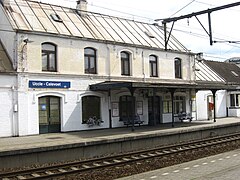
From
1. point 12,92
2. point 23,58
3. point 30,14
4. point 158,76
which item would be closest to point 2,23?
point 30,14

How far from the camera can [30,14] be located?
21.8 meters

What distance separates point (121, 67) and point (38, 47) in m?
6.52

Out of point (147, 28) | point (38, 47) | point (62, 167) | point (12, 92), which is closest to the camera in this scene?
point (62, 167)

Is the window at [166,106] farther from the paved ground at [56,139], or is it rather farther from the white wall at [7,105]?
the white wall at [7,105]

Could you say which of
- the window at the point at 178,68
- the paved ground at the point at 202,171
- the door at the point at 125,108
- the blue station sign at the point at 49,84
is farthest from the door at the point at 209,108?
the paved ground at the point at 202,171

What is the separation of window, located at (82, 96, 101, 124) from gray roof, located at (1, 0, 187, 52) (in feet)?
13.1

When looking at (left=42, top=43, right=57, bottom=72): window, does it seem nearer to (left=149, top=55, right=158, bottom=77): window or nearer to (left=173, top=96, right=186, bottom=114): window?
(left=149, top=55, right=158, bottom=77): window

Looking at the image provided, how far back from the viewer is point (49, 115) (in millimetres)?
20719

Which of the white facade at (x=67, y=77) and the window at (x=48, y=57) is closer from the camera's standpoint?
the white facade at (x=67, y=77)

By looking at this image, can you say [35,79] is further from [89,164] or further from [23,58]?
[89,164]

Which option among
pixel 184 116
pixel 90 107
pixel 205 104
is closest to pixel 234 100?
pixel 205 104

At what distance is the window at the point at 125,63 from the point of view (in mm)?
24562

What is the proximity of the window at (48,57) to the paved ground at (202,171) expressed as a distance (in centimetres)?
1188

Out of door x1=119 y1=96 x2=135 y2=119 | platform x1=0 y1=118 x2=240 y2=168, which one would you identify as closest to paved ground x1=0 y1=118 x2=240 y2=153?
platform x1=0 y1=118 x2=240 y2=168
